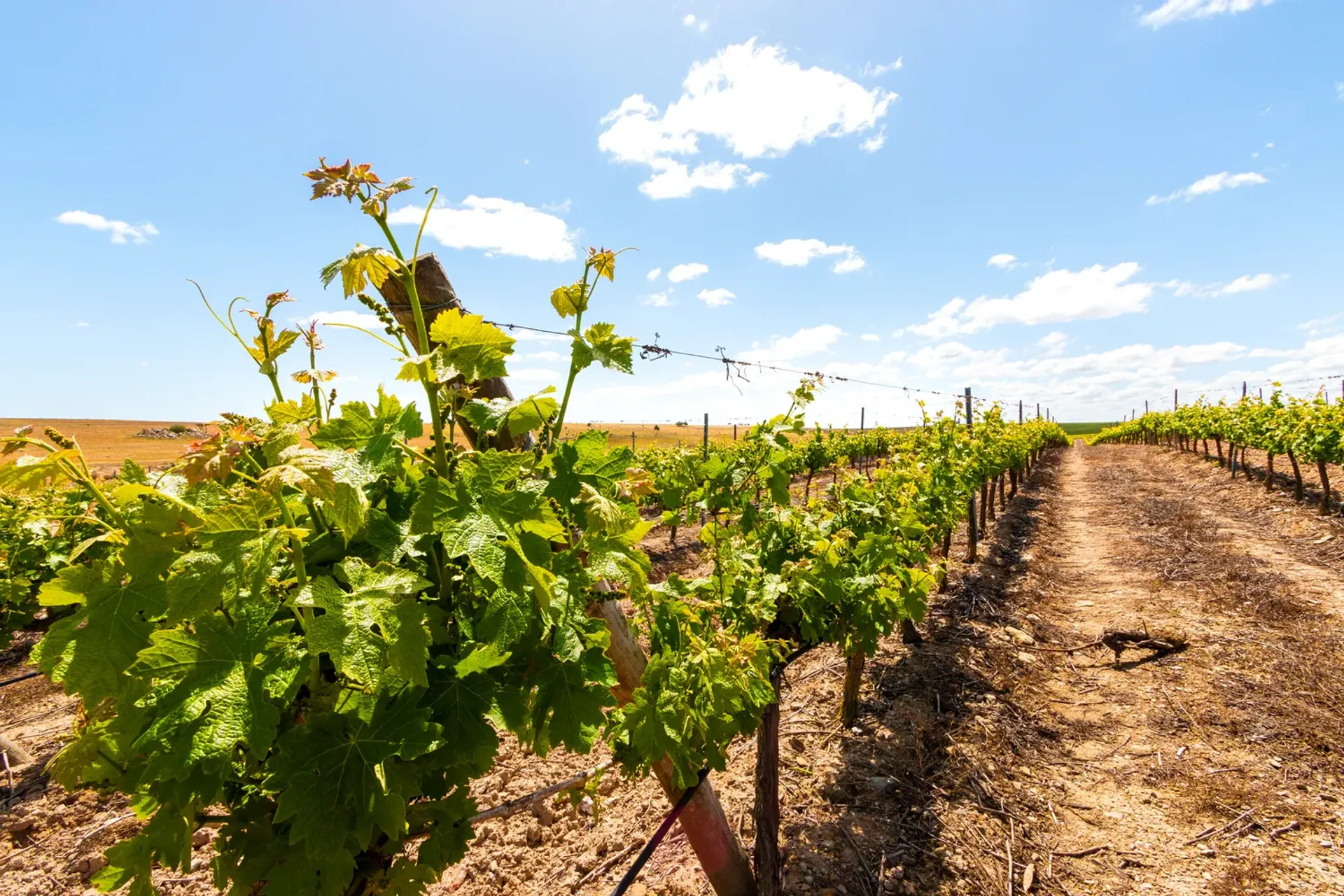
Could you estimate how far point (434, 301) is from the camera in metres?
1.69

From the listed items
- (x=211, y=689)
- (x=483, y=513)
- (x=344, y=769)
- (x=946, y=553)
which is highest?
(x=483, y=513)

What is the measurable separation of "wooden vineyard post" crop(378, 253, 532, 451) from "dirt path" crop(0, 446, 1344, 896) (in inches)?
47.1

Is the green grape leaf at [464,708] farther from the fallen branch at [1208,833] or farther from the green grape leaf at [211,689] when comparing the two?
the fallen branch at [1208,833]

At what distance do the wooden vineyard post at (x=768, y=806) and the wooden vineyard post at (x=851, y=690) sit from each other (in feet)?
5.26

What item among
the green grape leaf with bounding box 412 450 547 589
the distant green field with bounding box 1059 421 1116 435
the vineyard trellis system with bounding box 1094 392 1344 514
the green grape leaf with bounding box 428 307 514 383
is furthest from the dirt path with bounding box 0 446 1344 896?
the distant green field with bounding box 1059 421 1116 435

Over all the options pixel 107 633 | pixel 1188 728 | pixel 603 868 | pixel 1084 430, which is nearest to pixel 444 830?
pixel 107 633

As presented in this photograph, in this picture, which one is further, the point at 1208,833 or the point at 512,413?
the point at 1208,833

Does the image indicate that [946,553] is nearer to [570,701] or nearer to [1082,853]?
[1082,853]

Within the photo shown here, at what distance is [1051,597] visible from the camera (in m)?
8.00

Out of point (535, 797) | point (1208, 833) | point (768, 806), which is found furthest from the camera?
point (1208, 833)

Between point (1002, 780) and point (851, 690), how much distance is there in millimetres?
1082

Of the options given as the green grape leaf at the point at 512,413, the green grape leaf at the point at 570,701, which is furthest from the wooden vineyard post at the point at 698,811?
the green grape leaf at the point at 512,413

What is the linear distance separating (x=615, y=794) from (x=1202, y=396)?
3297 centimetres

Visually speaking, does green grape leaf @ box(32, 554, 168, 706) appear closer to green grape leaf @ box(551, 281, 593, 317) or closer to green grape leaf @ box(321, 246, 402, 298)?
green grape leaf @ box(321, 246, 402, 298)
